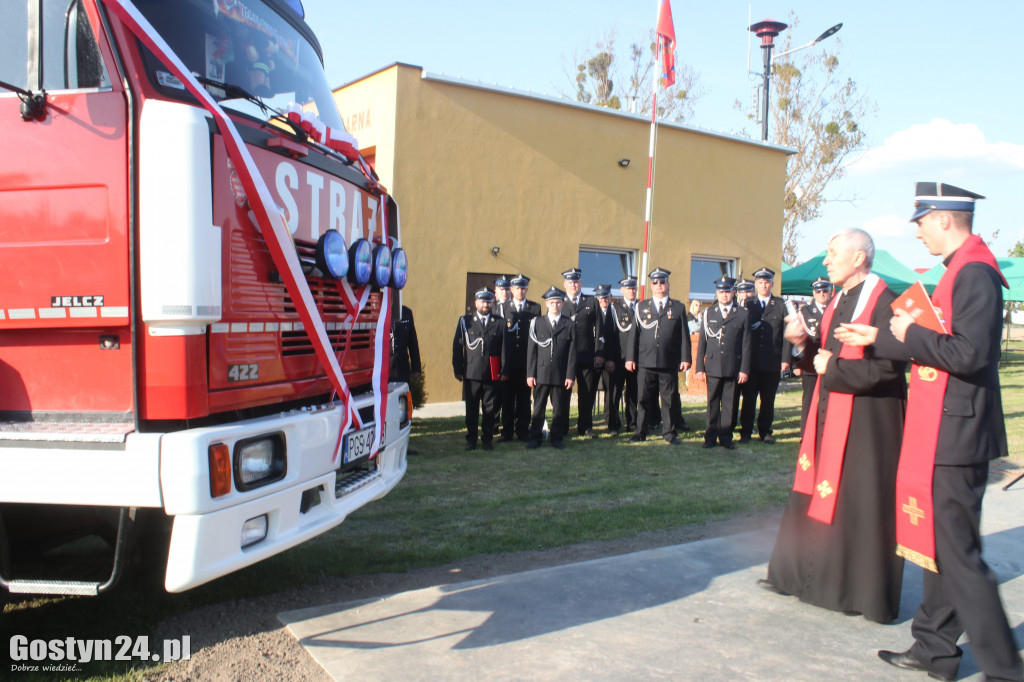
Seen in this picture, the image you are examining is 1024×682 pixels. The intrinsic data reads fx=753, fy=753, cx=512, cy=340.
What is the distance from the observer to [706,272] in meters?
16.3

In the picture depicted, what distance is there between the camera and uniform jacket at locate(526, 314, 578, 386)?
8797 millimetres

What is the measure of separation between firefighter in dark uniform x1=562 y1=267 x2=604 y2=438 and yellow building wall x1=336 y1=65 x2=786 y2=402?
301 cm

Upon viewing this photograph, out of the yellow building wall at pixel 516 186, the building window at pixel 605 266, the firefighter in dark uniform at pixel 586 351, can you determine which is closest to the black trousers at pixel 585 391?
the firefighter in dark uniform at pixel 586 351

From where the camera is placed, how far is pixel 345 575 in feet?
14.2

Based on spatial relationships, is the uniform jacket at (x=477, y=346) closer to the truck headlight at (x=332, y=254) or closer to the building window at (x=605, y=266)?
the truck headlight at (x=332, y=254)

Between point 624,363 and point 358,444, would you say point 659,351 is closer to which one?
point 624,363

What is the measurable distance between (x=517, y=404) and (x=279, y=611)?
5882 mm

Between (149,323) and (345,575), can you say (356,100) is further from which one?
(149,323)

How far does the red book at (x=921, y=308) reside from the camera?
3.11 metres

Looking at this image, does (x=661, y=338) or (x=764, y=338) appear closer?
(x=661, y=338)

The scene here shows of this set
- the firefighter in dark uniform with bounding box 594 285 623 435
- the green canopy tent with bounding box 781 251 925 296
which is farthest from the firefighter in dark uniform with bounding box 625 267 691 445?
the green canopy tent with bounding box 781 251 925 296

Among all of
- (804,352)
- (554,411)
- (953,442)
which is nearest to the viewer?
(953,442)

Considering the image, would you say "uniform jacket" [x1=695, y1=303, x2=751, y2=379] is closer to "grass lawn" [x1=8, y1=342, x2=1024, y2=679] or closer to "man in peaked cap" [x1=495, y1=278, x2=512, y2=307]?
"grass lawn" [x1=8, y1=342, x2=1024, y2=679]

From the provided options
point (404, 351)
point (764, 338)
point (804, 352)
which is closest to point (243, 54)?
point (804, 352)
